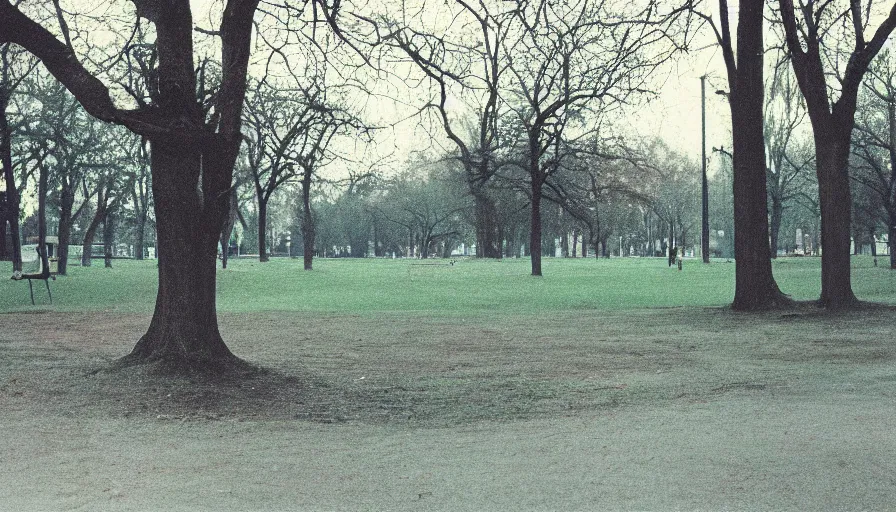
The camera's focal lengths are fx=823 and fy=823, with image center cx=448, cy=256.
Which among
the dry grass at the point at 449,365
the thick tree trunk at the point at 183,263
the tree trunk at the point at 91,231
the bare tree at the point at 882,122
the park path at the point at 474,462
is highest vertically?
the bare tree at the point at 882,122

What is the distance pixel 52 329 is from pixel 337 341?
5.50 meters

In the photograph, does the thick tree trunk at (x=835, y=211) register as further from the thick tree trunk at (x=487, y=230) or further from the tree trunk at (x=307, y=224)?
the thick tree trunk at (x=487, y=230)

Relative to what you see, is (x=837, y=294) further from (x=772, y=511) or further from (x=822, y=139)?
(x=772, y=511)

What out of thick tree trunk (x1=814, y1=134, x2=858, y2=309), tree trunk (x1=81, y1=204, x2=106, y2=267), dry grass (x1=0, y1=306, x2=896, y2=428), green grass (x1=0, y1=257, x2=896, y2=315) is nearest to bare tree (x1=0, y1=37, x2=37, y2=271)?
green grass (x1=0, y1=257, x2=896, y2=315)

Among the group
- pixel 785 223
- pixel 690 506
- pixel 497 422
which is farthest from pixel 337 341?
pixel 785 223

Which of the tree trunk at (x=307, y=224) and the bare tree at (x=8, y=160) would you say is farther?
the tree trunk at (x=307, y=224)

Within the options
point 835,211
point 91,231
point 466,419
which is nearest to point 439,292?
point 835,211

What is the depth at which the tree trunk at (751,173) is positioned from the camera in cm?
1755

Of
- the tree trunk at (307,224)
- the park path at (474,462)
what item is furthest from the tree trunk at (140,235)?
the park path at (474,462)

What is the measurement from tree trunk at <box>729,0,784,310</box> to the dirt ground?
15.5 ft

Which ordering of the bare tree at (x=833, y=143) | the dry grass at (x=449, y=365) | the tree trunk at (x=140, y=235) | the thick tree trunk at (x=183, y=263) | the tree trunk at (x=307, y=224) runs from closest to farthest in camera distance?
1. the dry grass at (x=449, y=365)
2. the thick tree trunk at (x=183, y=263)
3. the bare tree at (x=833, y=143)
4. the tree trunk at (x=307, y=224)
5. the tree trunk at (x=140, y=235)

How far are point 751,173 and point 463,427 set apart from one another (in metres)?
12.8

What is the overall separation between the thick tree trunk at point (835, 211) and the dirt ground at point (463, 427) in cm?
417

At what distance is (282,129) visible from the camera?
139ft
